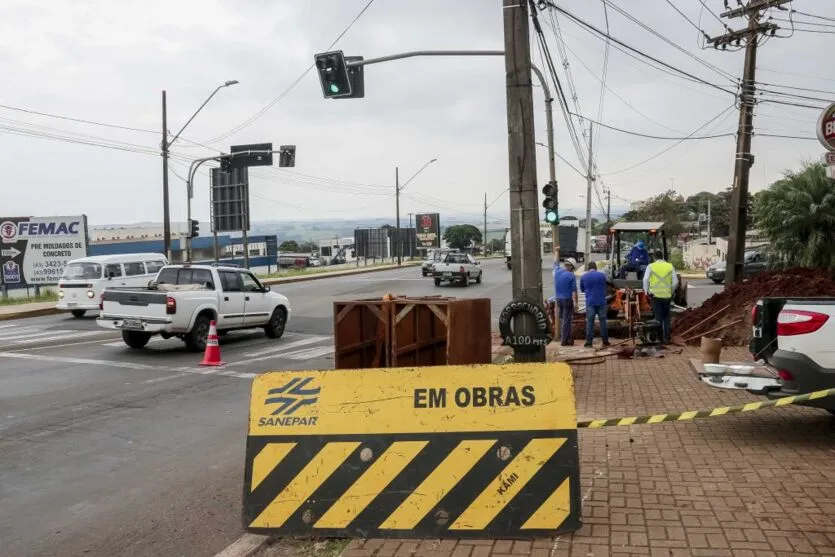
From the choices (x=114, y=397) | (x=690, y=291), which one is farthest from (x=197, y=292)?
(x=690, y=291)

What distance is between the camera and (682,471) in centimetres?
586

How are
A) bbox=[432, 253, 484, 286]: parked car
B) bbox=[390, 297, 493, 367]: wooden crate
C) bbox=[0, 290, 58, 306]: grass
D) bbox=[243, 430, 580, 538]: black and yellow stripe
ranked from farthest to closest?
bbox=[432, 253, 484, 286]: parked car → bbox=[0, 290, 58, 306]: grass → bbox=[390, 297, 493, 367]: wooden crate → bbox=[243, 430, 580, 538]: black and yellow stripe

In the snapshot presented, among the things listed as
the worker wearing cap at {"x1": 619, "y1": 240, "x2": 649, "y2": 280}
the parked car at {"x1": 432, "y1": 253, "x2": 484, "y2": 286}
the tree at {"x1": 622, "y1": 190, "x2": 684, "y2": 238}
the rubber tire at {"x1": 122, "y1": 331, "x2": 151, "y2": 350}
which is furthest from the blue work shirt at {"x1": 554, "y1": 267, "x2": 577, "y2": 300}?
the tree at {"x1": 622, "y1": 190, "x2": 684, "y2": 238}

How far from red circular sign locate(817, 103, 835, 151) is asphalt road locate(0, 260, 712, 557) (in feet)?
22.0

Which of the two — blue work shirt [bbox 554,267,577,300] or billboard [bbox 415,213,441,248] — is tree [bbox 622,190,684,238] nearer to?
billboard [bbox 415,213,441,248]

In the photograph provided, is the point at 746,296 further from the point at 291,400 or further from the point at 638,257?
the point at 291,400

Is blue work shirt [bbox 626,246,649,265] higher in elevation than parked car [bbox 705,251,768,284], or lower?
higher

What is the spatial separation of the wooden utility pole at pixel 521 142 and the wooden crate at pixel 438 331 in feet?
3.58

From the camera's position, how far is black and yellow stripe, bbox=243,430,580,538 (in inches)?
178

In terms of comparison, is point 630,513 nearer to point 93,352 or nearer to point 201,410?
point 201,410

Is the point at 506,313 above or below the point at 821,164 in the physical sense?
below

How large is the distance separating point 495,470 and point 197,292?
11513mm

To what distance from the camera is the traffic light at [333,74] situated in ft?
46.8

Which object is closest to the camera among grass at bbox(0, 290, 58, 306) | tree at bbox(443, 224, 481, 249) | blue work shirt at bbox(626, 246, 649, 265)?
blue work shirt at bbox(626, 246, 649, 265)
